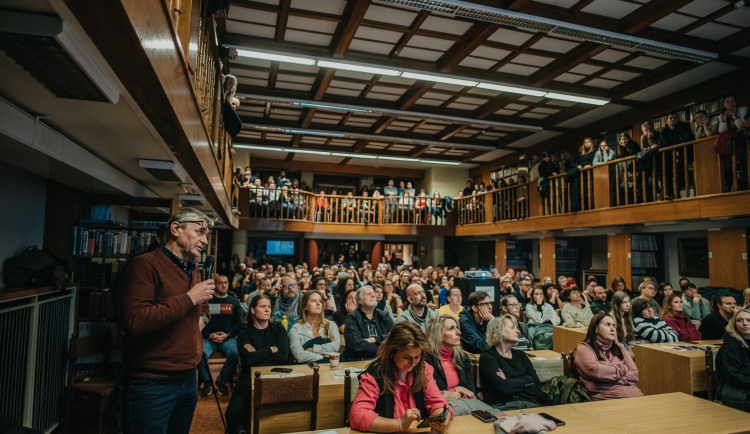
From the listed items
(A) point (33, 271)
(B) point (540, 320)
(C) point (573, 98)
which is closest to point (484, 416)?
(A) point (33, 271)

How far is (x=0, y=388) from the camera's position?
2795 millimetres

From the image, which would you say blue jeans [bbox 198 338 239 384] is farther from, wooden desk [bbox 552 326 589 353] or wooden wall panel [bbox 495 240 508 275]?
wooden wall panel [bbox 495 240 508 275]

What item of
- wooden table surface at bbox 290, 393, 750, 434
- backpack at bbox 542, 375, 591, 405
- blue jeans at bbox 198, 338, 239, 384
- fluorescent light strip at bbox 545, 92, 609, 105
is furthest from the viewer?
fluorescent light strip at bbox 545, 92, 609, 105

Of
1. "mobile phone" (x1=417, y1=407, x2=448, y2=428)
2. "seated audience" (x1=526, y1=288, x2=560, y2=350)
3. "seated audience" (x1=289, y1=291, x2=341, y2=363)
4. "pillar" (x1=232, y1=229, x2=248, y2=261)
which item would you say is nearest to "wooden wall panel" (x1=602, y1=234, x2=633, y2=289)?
"seated audience" (x1=526, y1=288, x2=560, y2=350)

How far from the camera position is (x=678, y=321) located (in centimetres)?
507

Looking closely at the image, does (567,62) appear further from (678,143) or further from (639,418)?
(639,418)

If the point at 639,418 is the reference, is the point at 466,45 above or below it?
above

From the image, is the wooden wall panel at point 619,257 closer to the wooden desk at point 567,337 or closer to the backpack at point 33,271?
the wooden desk at point 567,337

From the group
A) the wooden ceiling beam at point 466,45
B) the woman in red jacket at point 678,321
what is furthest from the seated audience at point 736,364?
the wooden ceiling beam at point 466,45

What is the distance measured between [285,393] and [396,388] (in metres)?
0.64

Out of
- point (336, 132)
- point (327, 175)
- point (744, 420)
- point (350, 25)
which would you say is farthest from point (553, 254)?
point (327, 175)

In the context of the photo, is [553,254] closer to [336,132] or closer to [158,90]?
[336,132]

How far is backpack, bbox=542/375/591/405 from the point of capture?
3035mm

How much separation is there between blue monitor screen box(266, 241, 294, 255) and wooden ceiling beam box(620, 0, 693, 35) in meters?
11.7
